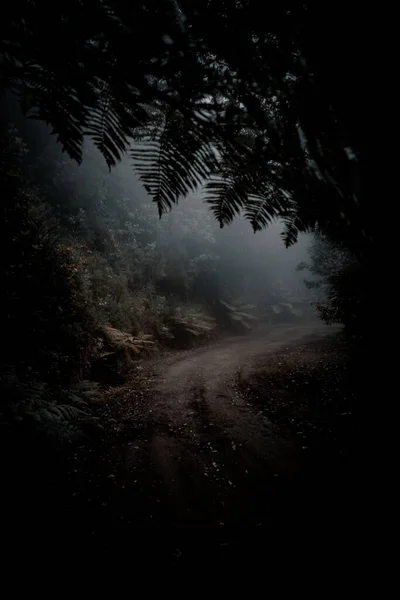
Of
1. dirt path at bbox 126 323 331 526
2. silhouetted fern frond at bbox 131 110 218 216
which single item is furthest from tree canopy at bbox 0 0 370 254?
dirt path at bbox 126 323 331 526

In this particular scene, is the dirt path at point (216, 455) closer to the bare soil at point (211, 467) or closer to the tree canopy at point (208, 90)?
the bare soil at point (211, 467)

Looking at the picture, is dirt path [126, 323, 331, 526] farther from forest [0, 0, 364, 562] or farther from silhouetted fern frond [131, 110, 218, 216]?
silhouetted fern frond [131, 110, 218, 216]

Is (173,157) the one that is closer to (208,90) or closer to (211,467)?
(208,90)

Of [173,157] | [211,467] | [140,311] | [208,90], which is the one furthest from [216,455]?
[140,311]

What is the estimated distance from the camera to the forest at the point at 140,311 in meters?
0.89

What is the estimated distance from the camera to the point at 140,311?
1127cm

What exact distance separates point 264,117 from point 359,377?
7042mm

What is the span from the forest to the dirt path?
1.1 inches

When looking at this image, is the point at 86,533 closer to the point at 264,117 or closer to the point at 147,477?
the point at 147,477

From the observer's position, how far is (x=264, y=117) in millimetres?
1000

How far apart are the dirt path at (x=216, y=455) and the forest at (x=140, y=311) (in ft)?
0.09

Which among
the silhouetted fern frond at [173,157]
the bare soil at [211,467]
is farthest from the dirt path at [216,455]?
the silhouetted fern frond at [173,157]

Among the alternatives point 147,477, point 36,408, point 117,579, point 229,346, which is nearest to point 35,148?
point 229,346

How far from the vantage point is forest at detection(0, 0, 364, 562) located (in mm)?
893
